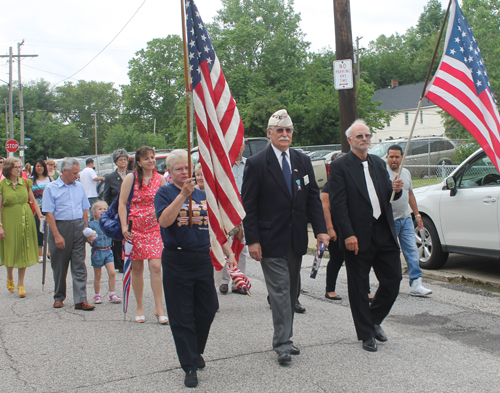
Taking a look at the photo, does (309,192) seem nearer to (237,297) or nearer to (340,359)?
(340,359)

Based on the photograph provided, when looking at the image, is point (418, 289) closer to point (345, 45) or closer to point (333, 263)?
point (333, 263)

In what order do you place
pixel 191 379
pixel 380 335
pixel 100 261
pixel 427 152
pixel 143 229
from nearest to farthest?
pixel 191 379
pixel 380 335
pixel 143 229
pixel 100 261
pixel 427 152

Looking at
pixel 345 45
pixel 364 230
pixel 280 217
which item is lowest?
pixel 364 230

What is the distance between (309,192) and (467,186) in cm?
358

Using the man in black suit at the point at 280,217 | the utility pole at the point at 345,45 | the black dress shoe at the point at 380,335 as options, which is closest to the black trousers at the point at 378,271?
the black dress shoe at the point at 380,335

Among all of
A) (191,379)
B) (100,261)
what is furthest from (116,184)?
(191,379)

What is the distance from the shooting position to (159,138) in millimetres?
54375

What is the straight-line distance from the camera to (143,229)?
5812 millimetres

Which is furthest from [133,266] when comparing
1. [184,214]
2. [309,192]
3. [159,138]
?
[159,138]

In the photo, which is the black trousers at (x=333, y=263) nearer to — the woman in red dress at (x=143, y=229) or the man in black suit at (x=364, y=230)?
the man in black suit at (x=364, y=230)

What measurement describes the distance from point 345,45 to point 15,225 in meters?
6.19

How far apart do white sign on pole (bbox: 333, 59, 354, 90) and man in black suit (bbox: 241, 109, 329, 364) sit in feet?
16.2

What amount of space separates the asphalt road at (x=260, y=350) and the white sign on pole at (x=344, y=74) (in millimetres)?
4119

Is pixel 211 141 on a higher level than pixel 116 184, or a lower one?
higher
